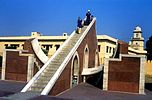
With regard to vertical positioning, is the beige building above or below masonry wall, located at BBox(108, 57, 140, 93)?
above

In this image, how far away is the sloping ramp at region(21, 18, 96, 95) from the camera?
45.9ft

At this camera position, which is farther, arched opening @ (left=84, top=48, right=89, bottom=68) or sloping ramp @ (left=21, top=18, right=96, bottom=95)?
arched opening @ (left=84, top=48, right=89, bottom=68)

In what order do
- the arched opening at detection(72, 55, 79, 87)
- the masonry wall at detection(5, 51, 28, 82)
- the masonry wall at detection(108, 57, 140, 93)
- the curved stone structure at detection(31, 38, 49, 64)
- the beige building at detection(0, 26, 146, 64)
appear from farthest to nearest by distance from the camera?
the beige building at detection(0, 26, 146, 64) → the curved stone structure at detection(31, 38, 49, 64) → the masonry wall at detection(5, 51, 28, 82) → the arched opening at detection(72, 55, 79, 87) → the masonry wall at detection(108, 57, 140, 93)

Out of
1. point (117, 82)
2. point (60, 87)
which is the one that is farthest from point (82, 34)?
point (60, 87)

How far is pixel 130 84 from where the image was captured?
54.3ft

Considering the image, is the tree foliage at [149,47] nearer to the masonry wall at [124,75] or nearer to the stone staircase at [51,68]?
the stone staircase at [51,68]

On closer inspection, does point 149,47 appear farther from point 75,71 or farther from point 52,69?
point 52,69

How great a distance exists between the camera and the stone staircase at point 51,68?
1423cm

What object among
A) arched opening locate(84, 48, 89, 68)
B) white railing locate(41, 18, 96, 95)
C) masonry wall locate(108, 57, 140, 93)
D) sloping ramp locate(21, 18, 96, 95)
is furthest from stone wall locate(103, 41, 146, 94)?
arched opening locate(84, 48, 89, 68)

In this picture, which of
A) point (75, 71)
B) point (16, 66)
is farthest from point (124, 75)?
point (16, 66)

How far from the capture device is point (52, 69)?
15773 millimetres

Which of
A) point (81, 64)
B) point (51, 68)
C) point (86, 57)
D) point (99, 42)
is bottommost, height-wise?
point (51, 68)

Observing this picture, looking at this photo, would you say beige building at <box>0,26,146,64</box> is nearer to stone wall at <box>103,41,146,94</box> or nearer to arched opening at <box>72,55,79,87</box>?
arched opening at <box>72,55,79,87</box>

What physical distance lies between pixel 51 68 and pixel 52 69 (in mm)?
186
